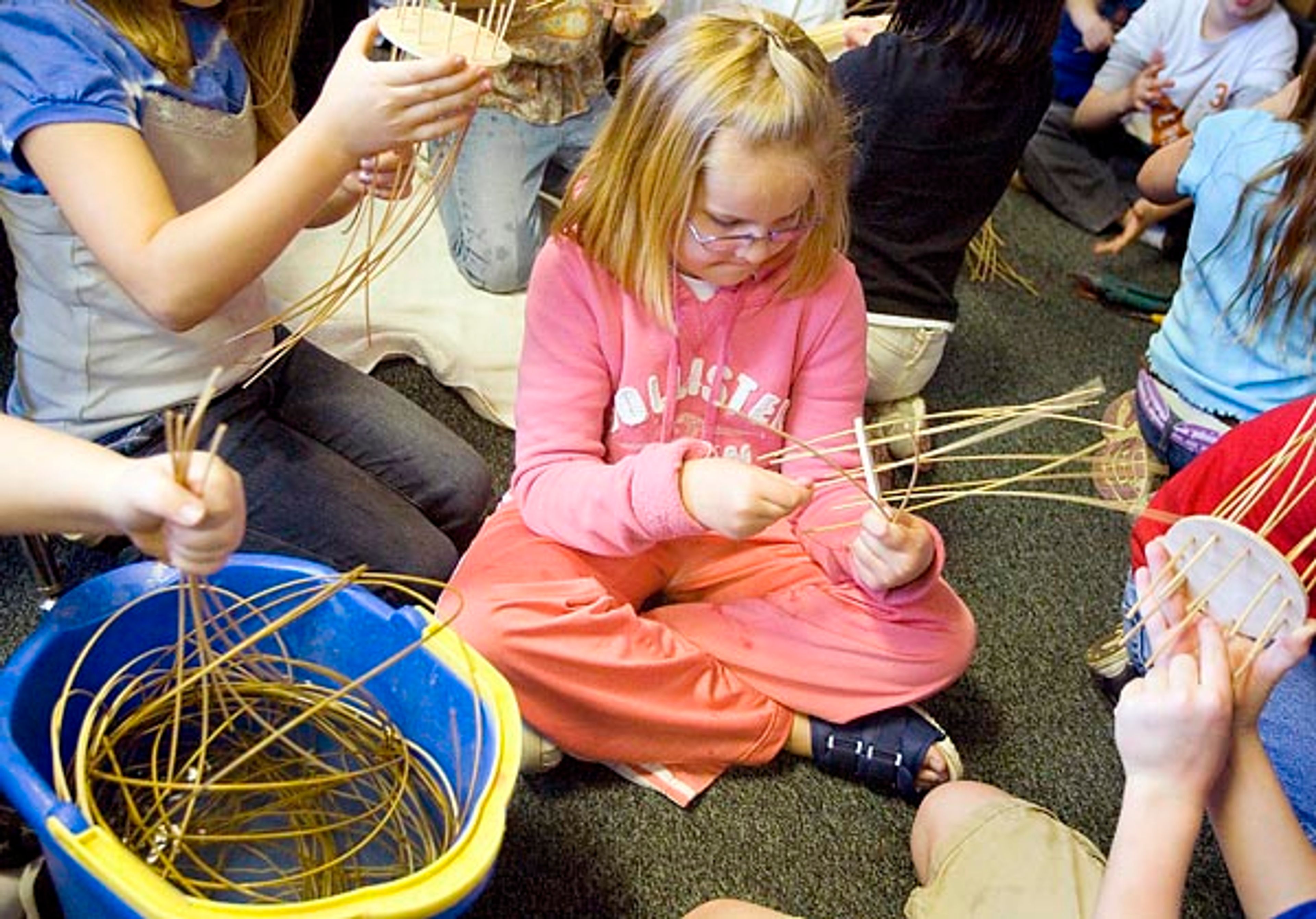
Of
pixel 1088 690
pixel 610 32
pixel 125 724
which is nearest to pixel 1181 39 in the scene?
pixel 610 32

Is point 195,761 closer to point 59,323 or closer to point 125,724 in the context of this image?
point 125,724

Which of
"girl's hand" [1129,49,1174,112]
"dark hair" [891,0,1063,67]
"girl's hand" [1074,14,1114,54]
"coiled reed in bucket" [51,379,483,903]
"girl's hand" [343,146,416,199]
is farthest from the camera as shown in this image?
"girl's hand" [1074,14,1114,54]

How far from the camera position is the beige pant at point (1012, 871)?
41.0 inches

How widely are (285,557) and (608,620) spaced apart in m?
0.33

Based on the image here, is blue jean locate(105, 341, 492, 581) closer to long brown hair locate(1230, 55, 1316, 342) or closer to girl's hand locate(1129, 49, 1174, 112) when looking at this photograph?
long brown hair locate(1230, 55, 1316, 342)

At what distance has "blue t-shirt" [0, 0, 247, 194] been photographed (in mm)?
991

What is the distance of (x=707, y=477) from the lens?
3.59 ft

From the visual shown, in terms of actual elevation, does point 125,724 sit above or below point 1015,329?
above

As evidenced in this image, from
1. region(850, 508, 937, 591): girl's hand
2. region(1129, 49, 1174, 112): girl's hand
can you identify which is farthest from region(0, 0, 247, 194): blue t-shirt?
region(1129, 49, 1174, 112): girl's hand

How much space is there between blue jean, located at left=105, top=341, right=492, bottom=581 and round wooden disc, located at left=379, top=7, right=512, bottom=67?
426 mm

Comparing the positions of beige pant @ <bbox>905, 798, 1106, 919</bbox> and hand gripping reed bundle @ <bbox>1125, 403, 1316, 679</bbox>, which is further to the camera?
beige pant @ <bbox>905, 798, 1106, 919</bbox>

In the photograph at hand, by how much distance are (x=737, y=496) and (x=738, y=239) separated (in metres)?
0.24

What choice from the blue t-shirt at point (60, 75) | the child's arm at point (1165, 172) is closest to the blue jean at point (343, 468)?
the blue t-shirt at point (60, 75)

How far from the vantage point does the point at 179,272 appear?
0.99 m
